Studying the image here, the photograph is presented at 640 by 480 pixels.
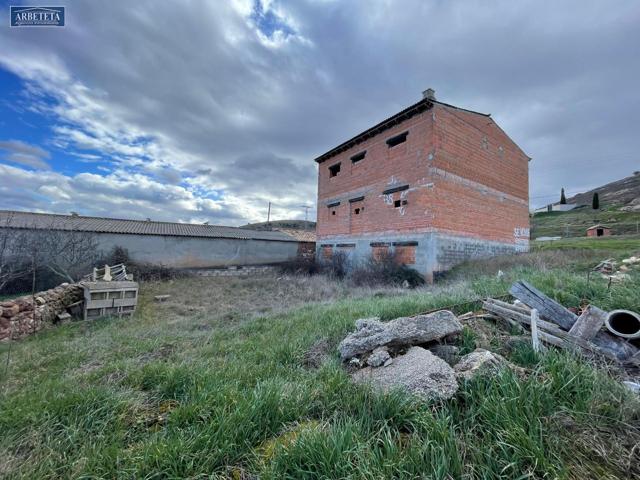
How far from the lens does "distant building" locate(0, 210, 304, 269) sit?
1362 centimetres

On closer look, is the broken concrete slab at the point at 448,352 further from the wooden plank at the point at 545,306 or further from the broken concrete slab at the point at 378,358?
the wooden plank at the point at 545,306

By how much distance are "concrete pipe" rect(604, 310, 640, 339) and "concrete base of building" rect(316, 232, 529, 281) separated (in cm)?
792

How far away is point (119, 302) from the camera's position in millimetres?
7379

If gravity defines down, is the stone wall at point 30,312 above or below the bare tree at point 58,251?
below

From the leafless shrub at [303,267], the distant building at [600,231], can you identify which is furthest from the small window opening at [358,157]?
the distant building at [600,231]

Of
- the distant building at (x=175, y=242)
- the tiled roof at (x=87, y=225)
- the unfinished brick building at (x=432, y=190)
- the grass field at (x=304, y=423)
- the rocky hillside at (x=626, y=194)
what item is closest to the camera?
the grass field at (x=304, y=423)

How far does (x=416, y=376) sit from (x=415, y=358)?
373 mm

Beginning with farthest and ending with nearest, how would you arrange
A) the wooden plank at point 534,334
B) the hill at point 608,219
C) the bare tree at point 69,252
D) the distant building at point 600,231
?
the hill at point 608,219 → the distant building at point 600,231 → the bare tree at point 69,252 → the wooden plank at point 534,334

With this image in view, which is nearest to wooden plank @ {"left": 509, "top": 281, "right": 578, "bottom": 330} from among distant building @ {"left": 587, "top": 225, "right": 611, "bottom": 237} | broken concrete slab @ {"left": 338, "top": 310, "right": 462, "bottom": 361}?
broken concrete slab @ {"left": 338, "top": 310, "right": 462, "bottom": 361}

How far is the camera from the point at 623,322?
117 inches

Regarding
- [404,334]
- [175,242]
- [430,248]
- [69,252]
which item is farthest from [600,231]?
[69,252]

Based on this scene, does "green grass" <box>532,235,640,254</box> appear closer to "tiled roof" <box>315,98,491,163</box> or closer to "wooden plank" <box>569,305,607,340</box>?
"tiled roof" <box>315,98,491,163</box>

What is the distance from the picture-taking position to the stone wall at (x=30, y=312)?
570cm

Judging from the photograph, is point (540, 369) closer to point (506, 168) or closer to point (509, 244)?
point (509, 244)
